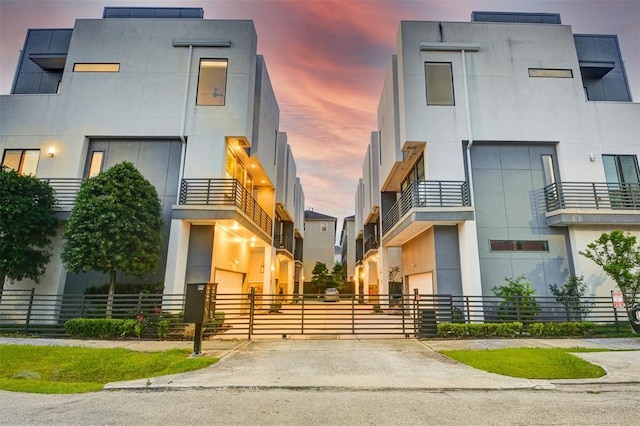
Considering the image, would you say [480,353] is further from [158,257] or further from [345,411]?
[158,257]

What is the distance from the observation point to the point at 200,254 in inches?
484

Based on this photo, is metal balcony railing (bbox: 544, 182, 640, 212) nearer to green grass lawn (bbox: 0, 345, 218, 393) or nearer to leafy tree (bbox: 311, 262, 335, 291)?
green grass lawn (bbox: 0, 345, 218, 393)

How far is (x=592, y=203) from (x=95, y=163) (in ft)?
63.6

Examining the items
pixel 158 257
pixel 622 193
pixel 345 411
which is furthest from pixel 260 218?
pixel 622 193

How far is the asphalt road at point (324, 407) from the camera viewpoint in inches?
146

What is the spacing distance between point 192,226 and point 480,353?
10.2 m

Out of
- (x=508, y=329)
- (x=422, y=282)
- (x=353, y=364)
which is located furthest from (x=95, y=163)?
(x=508, y=329)

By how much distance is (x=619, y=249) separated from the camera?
10.6 metres

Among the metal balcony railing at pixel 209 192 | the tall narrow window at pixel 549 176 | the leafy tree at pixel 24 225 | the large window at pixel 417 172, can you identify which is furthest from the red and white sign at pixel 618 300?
the leafy tree at pixel 24 225

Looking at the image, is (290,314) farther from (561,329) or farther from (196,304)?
(561,329)

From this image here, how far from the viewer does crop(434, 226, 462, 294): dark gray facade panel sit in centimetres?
1205

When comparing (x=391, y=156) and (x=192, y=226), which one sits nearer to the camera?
(x=192, y=226)

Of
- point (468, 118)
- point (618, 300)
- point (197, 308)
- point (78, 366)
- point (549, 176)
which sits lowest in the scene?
point (78, 366)

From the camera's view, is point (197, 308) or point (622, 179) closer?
point (197, 308)
